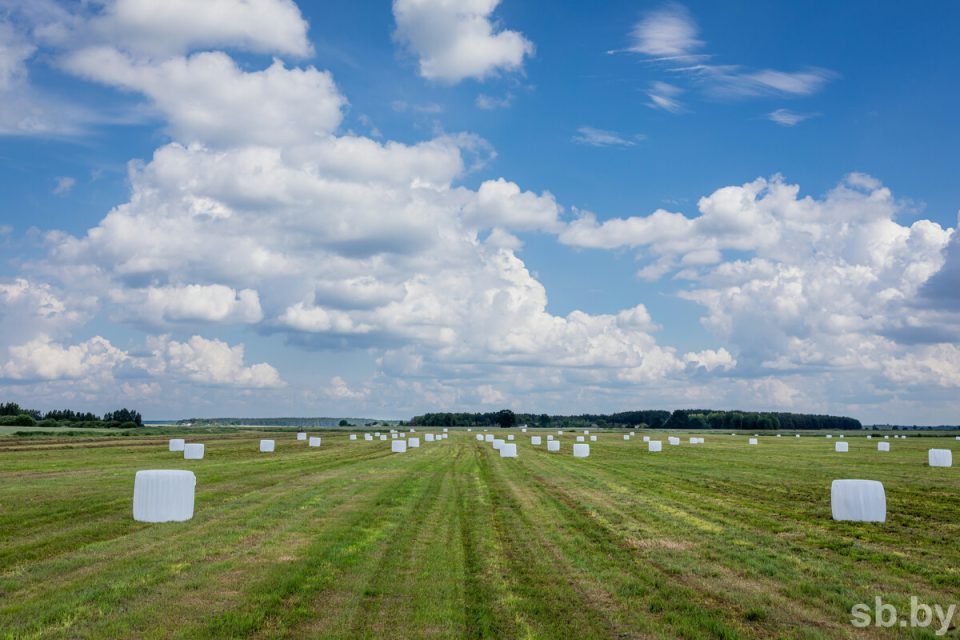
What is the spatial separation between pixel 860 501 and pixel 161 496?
19959 millimetres

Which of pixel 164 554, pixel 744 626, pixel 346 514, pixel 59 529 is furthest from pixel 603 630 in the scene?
pixel 59 529

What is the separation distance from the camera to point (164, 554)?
15.1m

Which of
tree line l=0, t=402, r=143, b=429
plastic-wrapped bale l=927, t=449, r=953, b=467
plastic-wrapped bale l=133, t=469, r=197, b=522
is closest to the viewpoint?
plastic-wrapped bale l=133, t=469, r=197, b=522

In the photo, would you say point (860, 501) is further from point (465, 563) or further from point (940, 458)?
point (940, 458)

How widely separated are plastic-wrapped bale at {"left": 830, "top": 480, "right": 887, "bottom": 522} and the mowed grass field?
1.94ft

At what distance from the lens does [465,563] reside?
1437 centimetres

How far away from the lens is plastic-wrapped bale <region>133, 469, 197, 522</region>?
19.2m

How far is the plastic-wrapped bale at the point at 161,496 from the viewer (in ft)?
63.1

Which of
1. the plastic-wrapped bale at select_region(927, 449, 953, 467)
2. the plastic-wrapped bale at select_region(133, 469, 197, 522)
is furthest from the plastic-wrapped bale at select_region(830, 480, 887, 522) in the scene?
the plastic-wrapped bale at select_region(927, 449, 953, 467)

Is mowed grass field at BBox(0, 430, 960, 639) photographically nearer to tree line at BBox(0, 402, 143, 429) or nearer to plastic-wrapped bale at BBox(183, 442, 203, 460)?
plastic-wrapped bale at BBox(183, 442, 203, 460)

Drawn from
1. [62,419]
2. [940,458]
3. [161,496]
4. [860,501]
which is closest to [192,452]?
[161,496]

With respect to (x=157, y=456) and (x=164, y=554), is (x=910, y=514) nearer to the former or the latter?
(x=164, y=554)

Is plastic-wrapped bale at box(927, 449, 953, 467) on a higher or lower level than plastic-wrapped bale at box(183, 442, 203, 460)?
higher

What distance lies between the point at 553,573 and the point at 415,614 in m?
3.75
